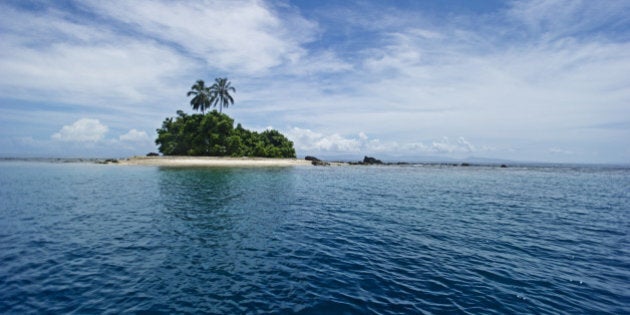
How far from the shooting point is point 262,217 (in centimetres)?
2219

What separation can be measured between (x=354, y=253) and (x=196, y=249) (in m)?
8.32

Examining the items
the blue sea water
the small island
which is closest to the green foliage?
the small island

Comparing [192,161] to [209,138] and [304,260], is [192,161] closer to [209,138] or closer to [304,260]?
[209,138]

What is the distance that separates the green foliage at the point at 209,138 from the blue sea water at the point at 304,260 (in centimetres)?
6284

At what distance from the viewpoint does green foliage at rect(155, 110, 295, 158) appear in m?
87.2

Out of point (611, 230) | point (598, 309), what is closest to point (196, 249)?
point (598, 309)

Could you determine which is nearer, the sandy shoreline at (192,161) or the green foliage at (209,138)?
the sandy shoreline at (192,161)

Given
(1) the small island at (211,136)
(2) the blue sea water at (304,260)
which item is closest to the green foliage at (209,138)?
(1) the small island at (211,136)

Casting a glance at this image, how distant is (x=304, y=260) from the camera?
13602 mm

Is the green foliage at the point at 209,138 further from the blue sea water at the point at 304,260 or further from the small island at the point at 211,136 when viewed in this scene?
the blue sea water at the point at 304,260

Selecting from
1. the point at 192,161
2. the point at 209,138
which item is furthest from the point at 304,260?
the point at 209,138

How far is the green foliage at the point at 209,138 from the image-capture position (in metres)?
87.2

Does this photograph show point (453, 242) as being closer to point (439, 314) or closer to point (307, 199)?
point (439, 314)

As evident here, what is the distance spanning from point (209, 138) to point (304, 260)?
83.6 metres
